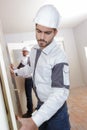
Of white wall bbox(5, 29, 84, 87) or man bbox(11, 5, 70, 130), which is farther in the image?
white wall bbox(5, 29, 84, 87)

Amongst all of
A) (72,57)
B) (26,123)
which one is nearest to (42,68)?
(26,123)

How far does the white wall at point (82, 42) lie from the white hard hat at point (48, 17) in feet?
16.5

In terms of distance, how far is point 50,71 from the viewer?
1.14m

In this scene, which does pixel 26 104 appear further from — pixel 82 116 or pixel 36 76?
pixel 36 76

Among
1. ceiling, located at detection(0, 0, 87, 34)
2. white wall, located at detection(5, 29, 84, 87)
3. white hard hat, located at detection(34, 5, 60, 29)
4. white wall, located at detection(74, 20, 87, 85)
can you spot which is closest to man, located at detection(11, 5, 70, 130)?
white hard hat, located at detection(34, 5, 60, 29)

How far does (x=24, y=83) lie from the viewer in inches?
140

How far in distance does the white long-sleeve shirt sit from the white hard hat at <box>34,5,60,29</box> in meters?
0.12

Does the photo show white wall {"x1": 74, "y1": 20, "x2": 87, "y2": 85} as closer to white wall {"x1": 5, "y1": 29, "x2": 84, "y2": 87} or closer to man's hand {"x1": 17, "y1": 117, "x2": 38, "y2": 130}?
white wall {"x1": 5, "y1": 29, "x2": 84, "y2": 87}

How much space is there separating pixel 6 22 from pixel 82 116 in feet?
8.95

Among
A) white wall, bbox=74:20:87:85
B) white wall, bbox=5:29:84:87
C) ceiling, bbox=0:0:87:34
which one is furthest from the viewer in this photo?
white wall, bbox=5:29:84:87

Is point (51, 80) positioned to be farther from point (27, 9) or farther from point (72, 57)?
point (72, 57)

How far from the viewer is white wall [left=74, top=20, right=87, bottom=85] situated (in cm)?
617

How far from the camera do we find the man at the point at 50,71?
3.23 feet

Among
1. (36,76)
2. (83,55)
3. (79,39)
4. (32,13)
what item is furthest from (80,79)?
(36,76)
